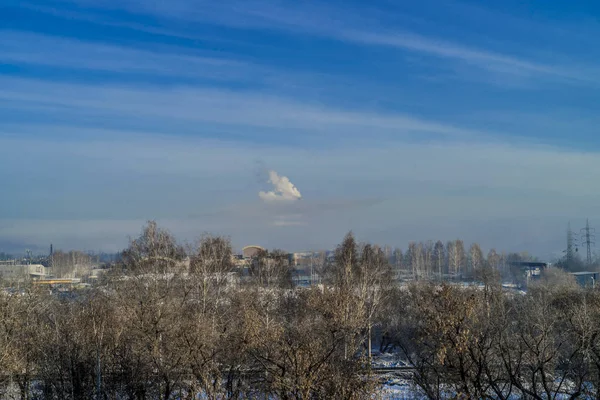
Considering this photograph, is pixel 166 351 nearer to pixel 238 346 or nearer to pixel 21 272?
pixel 238 346

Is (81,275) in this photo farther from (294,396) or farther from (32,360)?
(294,396)

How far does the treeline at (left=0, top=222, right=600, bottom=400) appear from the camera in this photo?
1282cm

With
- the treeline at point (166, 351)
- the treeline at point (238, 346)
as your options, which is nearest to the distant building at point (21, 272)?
the treeline at point (238, 346)

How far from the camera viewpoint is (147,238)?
34719 mm

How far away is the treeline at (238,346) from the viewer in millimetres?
12820

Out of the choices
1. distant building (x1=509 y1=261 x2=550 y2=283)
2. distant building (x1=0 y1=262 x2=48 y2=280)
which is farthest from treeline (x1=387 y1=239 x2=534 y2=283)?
distant building (x1=0 y1=262 x2=48 y2=280)

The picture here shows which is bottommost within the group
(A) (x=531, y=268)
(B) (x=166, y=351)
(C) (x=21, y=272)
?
(B) (x=166, y=351)

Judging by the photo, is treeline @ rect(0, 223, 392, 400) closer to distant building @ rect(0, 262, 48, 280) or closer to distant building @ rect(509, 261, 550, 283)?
distant building @ rect(0, 262, 48, 280)

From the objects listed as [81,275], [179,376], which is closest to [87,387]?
[179,376]

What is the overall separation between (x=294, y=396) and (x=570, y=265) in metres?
95.8

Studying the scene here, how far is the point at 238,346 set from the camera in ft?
55.9

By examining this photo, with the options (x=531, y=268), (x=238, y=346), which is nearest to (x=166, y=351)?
(x=238, y=346)

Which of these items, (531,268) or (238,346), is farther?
(531,268)

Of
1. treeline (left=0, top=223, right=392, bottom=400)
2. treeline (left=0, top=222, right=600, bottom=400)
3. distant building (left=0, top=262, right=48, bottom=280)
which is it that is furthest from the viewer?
distant building (left=0, top=262, right=48, bottom=280)
